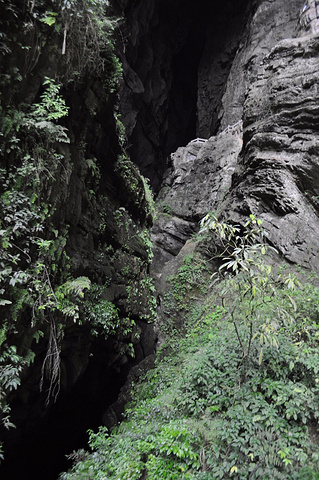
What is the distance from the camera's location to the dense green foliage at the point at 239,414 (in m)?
4.08

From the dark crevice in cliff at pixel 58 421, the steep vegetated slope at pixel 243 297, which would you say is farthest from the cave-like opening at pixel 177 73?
the dark crevice in cliff at pixel 58 421

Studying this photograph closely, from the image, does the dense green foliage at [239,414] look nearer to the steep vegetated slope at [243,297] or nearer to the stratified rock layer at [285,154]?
the steep vegetated slope at [243,297]

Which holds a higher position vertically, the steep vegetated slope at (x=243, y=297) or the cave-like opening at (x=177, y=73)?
the cave-like opening at (x=177, y=73)

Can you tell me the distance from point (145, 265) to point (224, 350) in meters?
5.40

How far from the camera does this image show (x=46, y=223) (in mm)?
5512

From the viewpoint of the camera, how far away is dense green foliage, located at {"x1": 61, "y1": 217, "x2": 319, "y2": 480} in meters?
4.08

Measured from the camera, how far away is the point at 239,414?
4.55 m

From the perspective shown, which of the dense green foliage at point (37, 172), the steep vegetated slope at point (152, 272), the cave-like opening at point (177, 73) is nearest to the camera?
the steep vegetated slope at point (152, 272)

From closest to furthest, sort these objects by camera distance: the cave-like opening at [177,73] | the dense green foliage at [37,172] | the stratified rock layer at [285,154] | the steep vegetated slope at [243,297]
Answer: the steep vegetated slope at [243,297] < the dense green foliage at [37,172] < the stratified rock layer at [285,154] < the cave-like opening at [177,73]

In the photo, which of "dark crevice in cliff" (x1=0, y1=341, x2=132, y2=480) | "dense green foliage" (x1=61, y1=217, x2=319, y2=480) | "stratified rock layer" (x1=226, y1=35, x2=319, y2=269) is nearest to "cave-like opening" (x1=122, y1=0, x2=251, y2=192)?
"stratified rock layer" (x1=226, y1=35, x2=319, y2=269)

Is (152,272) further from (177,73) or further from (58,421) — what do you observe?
(177,73)

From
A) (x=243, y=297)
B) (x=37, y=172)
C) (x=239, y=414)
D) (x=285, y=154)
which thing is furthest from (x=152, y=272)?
(x=239, y=414)

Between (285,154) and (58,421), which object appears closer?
(58,421)

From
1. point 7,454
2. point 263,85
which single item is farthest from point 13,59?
point 263,85
